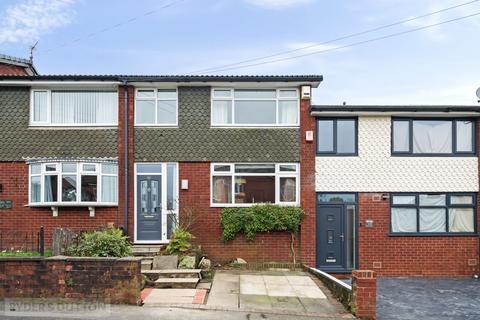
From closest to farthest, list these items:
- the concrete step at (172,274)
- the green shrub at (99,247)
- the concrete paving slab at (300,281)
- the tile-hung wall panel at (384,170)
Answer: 1. the green shrub at (99,247)
2. the concrete step at (172,274)
3. the concrete paving slab at (300,281)
4. the tile-hung wall panel at (384,170)

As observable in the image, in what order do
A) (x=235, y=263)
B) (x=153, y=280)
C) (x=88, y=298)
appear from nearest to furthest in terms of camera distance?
(x=88, y=298) < (x=153, y=280) < (x=235, y=263)

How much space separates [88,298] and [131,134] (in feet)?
21.0

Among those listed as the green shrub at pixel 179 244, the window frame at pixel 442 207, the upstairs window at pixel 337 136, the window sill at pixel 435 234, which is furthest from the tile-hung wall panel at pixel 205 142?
the window sill at pixel 435 234

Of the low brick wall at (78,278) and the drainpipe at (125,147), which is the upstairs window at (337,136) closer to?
the drainpipe at (125,147)

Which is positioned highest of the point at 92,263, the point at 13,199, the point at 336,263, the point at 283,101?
the point at 283,101

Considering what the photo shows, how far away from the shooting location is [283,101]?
1459 cm

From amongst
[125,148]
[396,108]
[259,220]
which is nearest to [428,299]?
[259,220]

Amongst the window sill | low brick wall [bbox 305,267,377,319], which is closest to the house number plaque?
low brick wall [bbox 305,267,377,319]

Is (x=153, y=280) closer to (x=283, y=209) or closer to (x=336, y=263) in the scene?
(x=283, y=209)

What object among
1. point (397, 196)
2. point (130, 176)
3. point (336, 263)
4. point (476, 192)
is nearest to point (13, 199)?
point (130, 176)

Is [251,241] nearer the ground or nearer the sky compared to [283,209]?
nearer the ground

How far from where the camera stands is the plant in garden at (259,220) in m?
13.9

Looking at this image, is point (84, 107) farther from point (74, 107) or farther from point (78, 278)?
point (78, 278)

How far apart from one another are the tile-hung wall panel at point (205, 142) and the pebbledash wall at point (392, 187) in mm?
1244
